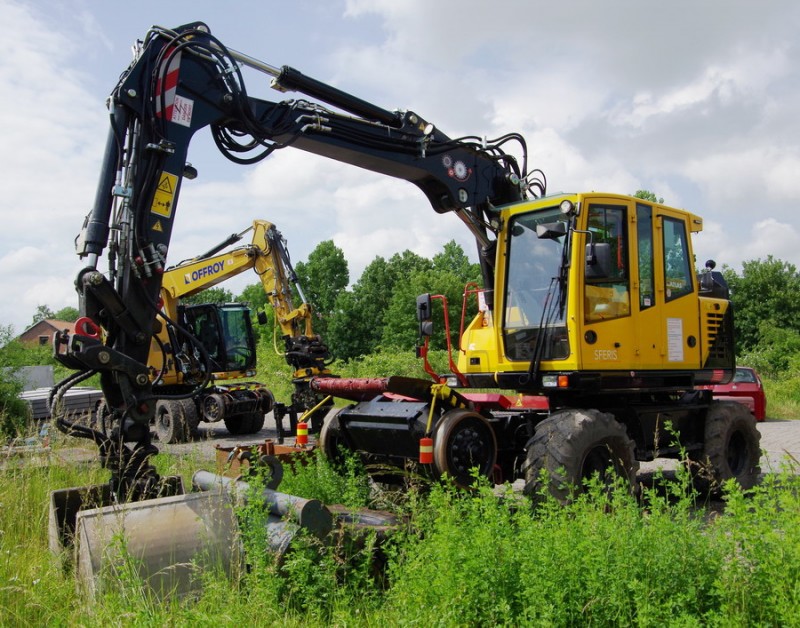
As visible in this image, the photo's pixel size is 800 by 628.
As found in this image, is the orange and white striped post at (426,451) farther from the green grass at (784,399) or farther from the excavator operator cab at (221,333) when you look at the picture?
the green grass at (784,399)

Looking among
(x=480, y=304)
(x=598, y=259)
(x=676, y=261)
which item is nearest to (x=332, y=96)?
(x=480, y=304)

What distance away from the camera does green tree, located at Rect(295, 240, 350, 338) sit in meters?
60.4

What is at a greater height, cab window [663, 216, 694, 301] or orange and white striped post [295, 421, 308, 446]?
cab window [663, 216, 694, 301]

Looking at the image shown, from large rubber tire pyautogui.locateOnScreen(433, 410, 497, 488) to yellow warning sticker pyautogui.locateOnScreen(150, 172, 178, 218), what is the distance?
114 inches

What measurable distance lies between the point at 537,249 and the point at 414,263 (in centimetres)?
5636

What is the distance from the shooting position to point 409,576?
4113 millimetres

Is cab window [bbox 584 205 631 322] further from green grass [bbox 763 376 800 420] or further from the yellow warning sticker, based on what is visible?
green grass [bbox 763 376 800 420]

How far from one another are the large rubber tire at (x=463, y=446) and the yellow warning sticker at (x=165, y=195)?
114 inches

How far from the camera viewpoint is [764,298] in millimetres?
46062

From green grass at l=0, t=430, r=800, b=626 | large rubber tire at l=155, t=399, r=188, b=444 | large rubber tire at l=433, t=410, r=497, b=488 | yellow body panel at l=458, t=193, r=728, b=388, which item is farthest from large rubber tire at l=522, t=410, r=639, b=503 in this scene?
large rubber tire at l=155, t=399, r=188, b=444

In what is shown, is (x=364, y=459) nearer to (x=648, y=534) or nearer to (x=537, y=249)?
(x=537, y=249)

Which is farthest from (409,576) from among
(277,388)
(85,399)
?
(277,388)

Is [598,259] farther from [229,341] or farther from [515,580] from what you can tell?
[229,341]

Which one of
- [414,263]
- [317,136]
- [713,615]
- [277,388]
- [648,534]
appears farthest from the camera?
[414,263]
